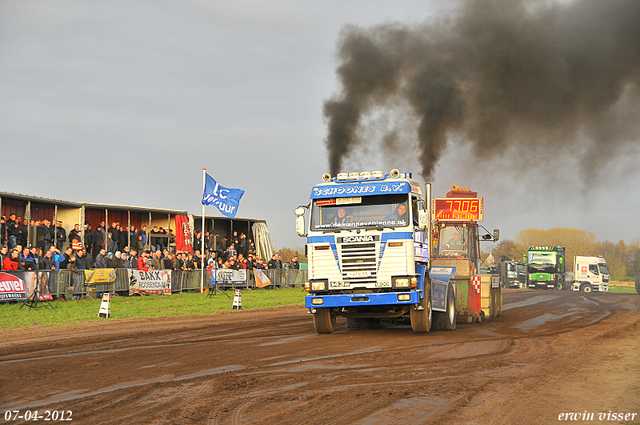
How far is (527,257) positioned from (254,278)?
31.8 meters

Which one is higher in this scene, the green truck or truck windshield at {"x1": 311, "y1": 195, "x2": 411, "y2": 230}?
truck windshield at {"x1": 311, "y1": 195, "x2": 411, "y2": 230}

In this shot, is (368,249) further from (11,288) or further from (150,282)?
(150,282)

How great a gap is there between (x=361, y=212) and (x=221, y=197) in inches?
674

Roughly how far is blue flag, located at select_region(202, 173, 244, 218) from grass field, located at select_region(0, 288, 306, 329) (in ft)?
13.8

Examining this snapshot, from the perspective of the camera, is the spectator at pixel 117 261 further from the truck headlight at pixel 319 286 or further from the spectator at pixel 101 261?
the truck headlight at pixel 319 286

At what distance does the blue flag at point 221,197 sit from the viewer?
29500 mm

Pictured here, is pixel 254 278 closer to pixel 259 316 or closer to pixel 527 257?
pixel 259 316

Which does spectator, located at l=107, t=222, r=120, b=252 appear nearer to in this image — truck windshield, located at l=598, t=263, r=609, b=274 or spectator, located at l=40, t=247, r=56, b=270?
spectator, located at l=40, t=247, r=56, b=270

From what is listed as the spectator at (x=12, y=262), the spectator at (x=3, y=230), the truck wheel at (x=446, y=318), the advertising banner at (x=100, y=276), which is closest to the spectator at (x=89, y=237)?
the advertising banner at (x=100, y=276)

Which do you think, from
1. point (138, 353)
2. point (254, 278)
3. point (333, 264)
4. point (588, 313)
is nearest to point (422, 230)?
point (333, 264)

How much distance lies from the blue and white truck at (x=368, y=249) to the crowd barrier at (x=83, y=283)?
9.87 metres

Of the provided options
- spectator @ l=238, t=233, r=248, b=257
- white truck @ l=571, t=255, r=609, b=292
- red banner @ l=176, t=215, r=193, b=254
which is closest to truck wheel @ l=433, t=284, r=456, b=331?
red banner @ l=176, t=215, r=193, b=254

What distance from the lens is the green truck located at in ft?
176

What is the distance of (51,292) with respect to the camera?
65.9 ft
